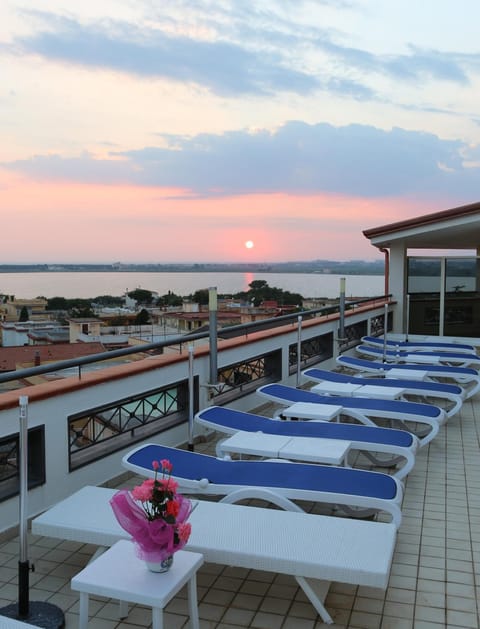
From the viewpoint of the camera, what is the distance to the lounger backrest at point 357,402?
5.28 m

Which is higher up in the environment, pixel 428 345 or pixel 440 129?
pixel 440 129

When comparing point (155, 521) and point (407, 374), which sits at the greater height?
point (155, 521)

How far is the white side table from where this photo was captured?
2176 mm

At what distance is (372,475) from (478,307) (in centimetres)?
1006

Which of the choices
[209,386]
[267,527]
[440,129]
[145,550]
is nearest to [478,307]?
[440,129]

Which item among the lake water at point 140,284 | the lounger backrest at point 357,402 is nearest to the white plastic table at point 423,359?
the lake water at point 140,284

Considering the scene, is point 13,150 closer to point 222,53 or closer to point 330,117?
point 222,53

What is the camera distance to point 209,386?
559 centimetres

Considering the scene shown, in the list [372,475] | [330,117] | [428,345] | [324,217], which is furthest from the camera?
[324,217]

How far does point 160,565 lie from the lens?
7.56ft

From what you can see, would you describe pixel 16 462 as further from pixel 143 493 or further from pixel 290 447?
pixel 290 447

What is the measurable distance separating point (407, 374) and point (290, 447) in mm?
3390

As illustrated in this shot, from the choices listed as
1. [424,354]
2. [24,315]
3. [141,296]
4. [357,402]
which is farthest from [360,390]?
[141,296]

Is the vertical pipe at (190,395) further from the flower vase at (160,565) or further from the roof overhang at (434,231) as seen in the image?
the roof overhang at (434,231)
